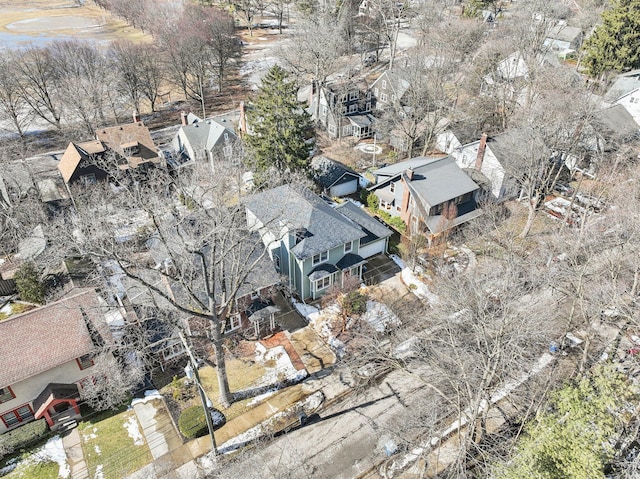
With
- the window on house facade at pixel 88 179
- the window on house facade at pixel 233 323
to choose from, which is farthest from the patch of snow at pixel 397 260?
the window on house facade at pixel 88 179

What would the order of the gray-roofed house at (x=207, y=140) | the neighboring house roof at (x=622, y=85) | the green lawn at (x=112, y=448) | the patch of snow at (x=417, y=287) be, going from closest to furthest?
the green lawn at (x=112, y=448) → the patch of snow at (x=417, y=287) → the gray-roofed house at (x=207, y=140) → the neighboring house roof at (x=622, y=85)

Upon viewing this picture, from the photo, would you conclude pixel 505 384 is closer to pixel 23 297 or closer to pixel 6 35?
pixel 23 297

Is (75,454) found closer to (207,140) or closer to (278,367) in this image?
(278,367)

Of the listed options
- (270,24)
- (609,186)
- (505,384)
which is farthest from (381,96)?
(270,24)

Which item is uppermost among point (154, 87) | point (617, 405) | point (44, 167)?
point (617, 405)

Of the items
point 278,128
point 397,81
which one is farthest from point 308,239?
point 397,81

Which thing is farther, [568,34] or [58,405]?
[568,34]

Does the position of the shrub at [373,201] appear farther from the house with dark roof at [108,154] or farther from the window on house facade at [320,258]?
the house with dark roof at [108,154]
